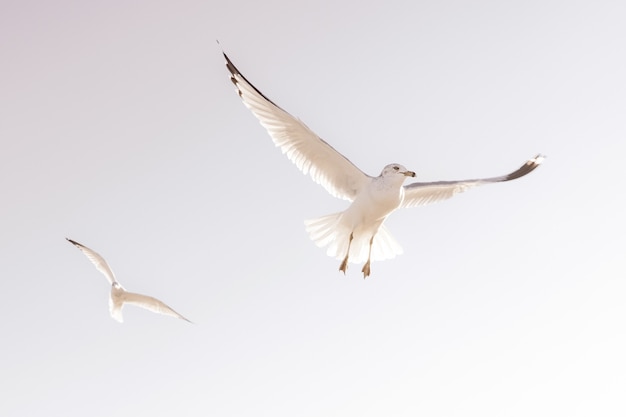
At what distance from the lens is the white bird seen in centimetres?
930

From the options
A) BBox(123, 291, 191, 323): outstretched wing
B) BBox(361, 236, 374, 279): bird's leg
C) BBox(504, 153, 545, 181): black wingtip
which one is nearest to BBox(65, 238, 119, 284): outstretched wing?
BBox(123, 291, 191, 323): outstretched wing

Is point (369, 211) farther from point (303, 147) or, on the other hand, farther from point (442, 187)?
point (442, 187)

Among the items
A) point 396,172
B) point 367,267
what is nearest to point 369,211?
point 396,172

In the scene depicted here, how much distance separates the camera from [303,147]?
961 centimetres

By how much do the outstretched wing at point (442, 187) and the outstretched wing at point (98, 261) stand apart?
22.2ft

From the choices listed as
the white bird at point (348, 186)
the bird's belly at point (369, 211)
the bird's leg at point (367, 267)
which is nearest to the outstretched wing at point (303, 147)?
the white bird at point (348, 186)

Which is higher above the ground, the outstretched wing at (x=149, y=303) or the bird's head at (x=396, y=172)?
the outstretched wing at (x=149, y=303)

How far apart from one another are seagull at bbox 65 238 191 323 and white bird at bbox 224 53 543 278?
6155 millimetres

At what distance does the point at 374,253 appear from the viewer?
10141 millimetres

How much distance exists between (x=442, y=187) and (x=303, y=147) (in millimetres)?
1869

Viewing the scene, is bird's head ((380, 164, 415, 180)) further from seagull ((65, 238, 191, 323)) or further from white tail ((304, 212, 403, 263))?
seagull ((65, 238, 191, 323))

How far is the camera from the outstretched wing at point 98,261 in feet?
47.8

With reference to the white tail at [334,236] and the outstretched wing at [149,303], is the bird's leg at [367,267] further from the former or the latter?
the outstretched wing at [149,303]

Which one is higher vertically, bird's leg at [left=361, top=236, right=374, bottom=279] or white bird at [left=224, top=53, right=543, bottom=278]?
white bird at [left=224, top=53, right=543, bottom=278]
